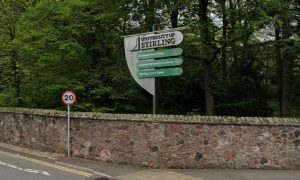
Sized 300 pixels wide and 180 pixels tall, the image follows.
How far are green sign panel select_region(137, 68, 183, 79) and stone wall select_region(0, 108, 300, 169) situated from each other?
1.46 meters

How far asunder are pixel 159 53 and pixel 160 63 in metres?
0.35

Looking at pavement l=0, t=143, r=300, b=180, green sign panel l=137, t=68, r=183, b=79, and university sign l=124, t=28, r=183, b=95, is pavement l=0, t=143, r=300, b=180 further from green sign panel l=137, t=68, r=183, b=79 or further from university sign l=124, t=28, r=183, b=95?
green sign panel l=137, t=68, r=183, b=79

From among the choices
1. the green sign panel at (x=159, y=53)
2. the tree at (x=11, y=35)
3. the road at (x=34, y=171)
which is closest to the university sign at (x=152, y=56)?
the green sign panel at (x=159, y=53)

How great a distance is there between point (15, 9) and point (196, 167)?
16883mm

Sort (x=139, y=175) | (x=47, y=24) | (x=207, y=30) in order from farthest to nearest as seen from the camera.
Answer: (x=47, y=24) → (x=207, y=30) → (x=139, y=175)

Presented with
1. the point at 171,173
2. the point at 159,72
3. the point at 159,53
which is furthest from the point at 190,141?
the point at 159,53

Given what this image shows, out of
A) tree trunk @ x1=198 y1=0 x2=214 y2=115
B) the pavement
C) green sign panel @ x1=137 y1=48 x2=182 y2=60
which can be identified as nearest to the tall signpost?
green sign panel @ x1=137 y1=48 x2=182 y2=60

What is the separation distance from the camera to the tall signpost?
1416 cm

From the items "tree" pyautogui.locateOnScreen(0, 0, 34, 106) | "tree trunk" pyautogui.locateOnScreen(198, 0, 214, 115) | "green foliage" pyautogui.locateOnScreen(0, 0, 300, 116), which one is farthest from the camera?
"tree" pyautogui.locateOnScreen(0, 0, 34, 106)

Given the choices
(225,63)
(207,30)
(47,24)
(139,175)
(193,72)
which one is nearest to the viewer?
(139,175)

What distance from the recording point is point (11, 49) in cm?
2484

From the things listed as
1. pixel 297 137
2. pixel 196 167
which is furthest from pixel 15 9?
pixel 297 137

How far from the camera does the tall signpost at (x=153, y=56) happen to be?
14.2 metres

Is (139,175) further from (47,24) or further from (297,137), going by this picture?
(47,24)
